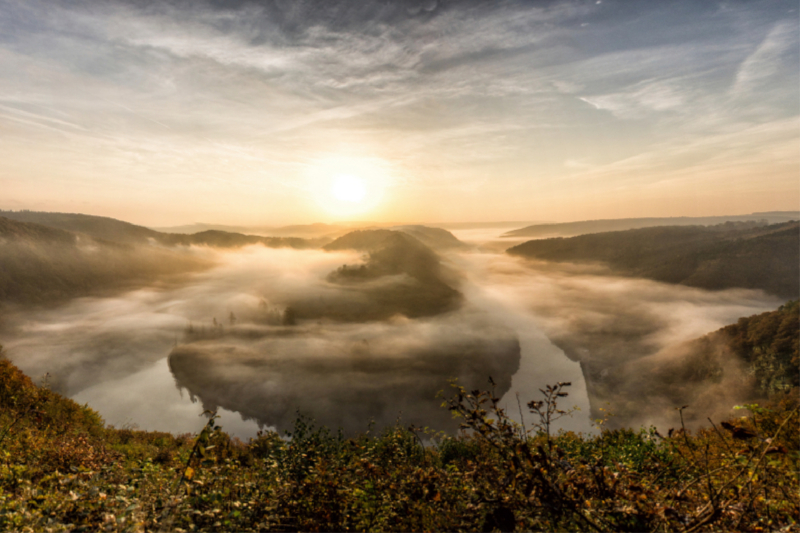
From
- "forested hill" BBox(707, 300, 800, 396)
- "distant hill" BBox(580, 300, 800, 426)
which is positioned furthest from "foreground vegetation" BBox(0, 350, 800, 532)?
"forested hill" BBox(707, 300, 800, 396)

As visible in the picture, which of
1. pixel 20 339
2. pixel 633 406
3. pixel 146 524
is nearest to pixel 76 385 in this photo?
pixel 20 339

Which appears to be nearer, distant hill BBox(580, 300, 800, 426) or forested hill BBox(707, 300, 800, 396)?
forested hill BBox(707, 300, 800, 396)

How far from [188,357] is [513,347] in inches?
7228

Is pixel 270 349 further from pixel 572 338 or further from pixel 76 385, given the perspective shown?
pixel 572 338

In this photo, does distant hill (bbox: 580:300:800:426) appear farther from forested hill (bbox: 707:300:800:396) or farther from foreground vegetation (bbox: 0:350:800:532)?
foreground vegetation (bbox: 0:350:800:532)

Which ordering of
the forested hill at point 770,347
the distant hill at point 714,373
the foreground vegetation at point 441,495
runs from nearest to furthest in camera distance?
the foreground vegetation at point 441,495 < the forested hill at point 770,347 < the distant hill at point 714,373

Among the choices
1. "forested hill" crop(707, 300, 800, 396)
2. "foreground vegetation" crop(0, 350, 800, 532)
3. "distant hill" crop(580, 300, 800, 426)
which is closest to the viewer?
"foreground vegetation" crop(0, 350, 800, 532)

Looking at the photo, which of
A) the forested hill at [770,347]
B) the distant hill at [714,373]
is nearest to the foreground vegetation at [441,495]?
the distant hill at [714,373]

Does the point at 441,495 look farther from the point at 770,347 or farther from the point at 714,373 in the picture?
the point at 714,373

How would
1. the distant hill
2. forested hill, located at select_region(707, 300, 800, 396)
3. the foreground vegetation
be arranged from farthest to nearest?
the distant hill → forested hill, located at select_region(707, 300, 800, 396) → the foreground vegetation

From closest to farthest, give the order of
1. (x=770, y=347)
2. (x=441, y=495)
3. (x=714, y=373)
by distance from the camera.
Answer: (x=441, y=495) < (x=770, y=347) < (x=714, y=373)

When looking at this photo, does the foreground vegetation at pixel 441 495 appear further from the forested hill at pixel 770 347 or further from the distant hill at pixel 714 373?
the forested hill at pixel 770 347

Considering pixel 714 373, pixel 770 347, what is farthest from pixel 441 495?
pixel 714 373

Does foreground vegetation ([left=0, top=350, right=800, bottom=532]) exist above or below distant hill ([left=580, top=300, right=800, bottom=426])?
above
